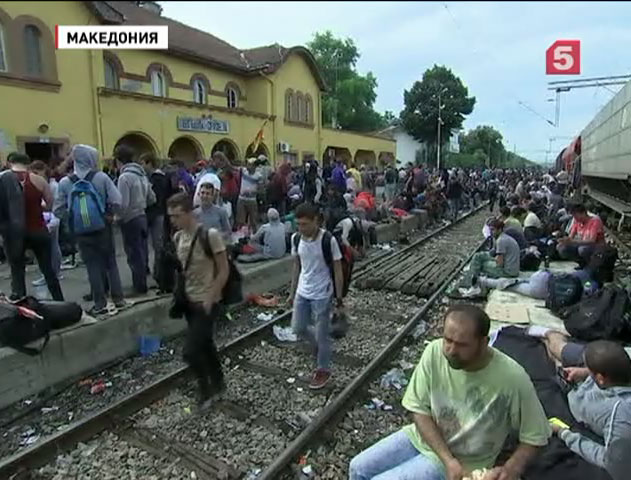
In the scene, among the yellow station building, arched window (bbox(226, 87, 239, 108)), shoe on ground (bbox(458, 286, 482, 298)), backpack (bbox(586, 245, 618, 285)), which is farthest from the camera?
arched window (bbox(226, 87, 239, 108))

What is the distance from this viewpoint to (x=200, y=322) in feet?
13.7

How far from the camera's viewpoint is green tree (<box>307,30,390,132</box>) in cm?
5612

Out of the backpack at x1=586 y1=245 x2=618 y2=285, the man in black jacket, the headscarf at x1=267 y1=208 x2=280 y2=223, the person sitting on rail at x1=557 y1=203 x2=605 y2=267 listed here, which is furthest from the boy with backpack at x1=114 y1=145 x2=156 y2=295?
the person sitting on rail at x1=557 y1=203 x2=605 y2=267

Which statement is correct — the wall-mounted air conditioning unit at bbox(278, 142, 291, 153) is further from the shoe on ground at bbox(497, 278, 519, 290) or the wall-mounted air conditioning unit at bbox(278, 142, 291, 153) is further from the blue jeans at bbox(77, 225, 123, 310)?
the blue jeans at bbox(77, 225, 123, 310)

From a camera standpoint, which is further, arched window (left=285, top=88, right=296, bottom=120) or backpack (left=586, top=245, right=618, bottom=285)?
arched window (left=285, top=88, right=296, bottom=120)

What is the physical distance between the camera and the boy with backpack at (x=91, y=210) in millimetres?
5355

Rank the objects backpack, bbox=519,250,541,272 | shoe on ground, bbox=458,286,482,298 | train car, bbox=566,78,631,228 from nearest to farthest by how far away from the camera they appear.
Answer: shoe on ground, bbox=458,286,482,298 < backpack, bbox=519,250,541,272 < train car, bbox=566,78,631,228

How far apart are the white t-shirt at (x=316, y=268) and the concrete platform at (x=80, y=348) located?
95.7 inches

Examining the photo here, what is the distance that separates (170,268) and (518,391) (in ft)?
10.6

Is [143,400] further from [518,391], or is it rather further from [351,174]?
[351,174]

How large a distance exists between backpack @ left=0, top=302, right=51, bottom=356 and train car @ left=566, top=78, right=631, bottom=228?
29.9 ft

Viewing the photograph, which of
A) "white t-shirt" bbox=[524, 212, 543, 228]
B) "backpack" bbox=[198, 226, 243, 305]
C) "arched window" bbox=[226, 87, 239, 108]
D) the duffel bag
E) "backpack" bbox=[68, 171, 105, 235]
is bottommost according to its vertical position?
the duffel bag

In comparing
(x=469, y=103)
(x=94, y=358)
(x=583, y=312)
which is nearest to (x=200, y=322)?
(x=94, y=358)

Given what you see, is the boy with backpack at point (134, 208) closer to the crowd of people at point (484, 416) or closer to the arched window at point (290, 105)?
the crowd of people at point (484, 416)
